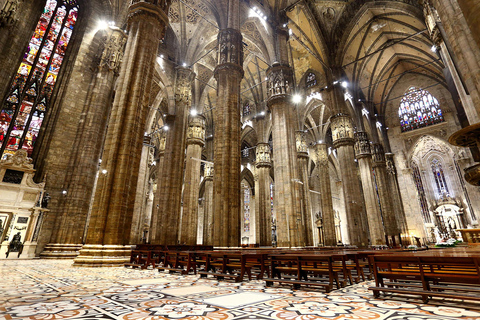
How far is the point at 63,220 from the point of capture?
32.7 ft

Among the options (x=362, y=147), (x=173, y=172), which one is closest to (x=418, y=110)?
(x=362, y=147)

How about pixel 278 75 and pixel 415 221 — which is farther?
pixel 415 221

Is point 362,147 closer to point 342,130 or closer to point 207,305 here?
point 342,130

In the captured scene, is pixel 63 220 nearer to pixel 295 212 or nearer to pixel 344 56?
pixel 295 212

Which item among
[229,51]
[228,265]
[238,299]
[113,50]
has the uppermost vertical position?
[229,51]

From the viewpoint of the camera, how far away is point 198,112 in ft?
61.6

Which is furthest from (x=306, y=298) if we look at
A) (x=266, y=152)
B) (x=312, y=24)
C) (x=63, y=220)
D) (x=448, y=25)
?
(x=312, y=24)

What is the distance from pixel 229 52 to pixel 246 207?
21333 millimetres

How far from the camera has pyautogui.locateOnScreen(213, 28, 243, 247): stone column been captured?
1006 centimetres

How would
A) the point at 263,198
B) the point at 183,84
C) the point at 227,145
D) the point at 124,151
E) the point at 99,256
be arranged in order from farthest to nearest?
the point at 263,198 → the point at 183,84 → the point at 227,145 → the point at 124,151 → the point at 99,256

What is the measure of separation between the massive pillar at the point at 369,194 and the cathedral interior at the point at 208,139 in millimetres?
139

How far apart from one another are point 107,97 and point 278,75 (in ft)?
30.3

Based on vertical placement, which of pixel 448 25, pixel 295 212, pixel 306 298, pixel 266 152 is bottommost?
pixel 306 298

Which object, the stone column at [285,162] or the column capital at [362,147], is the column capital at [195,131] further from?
the column capital at [362,147]
